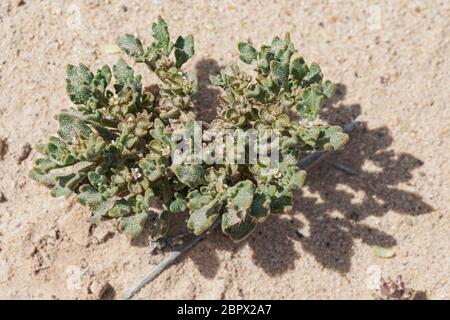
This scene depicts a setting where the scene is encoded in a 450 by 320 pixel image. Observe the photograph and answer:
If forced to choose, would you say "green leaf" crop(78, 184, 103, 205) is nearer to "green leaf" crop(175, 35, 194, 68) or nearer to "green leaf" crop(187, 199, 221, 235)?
"green leaf" crop(187, 199, 221, 235)

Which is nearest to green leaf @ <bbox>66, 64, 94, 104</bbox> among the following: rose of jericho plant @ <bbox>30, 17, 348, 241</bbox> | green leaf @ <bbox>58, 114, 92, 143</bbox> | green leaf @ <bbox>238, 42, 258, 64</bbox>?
rose of jericho plant @ <bbox>30, 17, 348, 241</bbox>

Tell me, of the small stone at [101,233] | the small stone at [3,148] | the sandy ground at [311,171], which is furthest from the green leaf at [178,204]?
the small stone at [3,148]

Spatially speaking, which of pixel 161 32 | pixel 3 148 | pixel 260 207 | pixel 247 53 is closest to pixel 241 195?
pixel 260 207

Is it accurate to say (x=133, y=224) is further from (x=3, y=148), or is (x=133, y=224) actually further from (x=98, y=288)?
(x=3, y=148)

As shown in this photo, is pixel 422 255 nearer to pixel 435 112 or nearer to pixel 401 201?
pixel 401 201

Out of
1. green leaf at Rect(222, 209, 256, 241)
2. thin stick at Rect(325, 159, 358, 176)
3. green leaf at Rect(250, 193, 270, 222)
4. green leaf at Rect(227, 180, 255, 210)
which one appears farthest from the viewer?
thin stick at Rect(325, 159, 358, 176)
